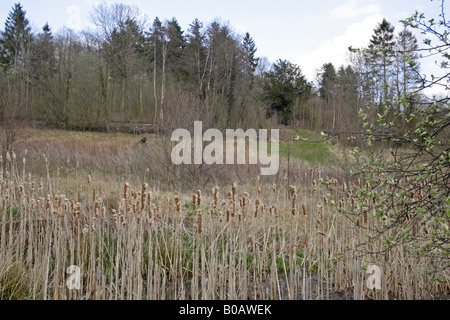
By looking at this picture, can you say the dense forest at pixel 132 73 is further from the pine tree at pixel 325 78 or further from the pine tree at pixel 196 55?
the pine tree at pixel 325 78

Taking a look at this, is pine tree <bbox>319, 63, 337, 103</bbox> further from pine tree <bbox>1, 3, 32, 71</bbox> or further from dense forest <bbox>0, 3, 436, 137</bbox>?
pine tree <bbox>1, 3, 32, 71</bbox>

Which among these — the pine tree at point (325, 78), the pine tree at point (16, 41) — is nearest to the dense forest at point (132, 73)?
the pine tree at point (16, 41)

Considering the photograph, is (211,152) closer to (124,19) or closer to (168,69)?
(168,69)

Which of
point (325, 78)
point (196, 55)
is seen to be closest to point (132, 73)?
point (196, 55)

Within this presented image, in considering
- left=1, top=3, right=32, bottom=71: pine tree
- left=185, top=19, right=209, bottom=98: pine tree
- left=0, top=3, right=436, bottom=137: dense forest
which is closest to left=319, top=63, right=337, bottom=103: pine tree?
left=0, top=3, right=436, bottom=137: dense forest

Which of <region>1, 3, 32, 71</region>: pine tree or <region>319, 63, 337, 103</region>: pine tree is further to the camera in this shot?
<region>319, 63, 337, 103</region>: pine tree

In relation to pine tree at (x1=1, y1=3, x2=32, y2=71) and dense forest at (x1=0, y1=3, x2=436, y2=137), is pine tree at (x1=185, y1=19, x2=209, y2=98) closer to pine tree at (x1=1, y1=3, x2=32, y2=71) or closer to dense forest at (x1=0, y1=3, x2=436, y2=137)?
dense forest at (x1=0, y1=3, x2=436, y2=137)

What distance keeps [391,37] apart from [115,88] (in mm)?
20280

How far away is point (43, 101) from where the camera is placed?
21.9m

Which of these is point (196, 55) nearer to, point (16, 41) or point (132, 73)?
point (132, 73)

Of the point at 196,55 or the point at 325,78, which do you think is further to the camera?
the point at 325,78

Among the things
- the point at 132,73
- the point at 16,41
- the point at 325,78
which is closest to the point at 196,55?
the point at 132,73

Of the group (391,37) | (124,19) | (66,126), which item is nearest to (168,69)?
(124,19)

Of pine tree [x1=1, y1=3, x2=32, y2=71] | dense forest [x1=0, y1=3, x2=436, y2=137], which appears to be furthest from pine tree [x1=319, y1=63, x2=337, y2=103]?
pine tree [x1=1, y1=3, x2=32, y2=71]
